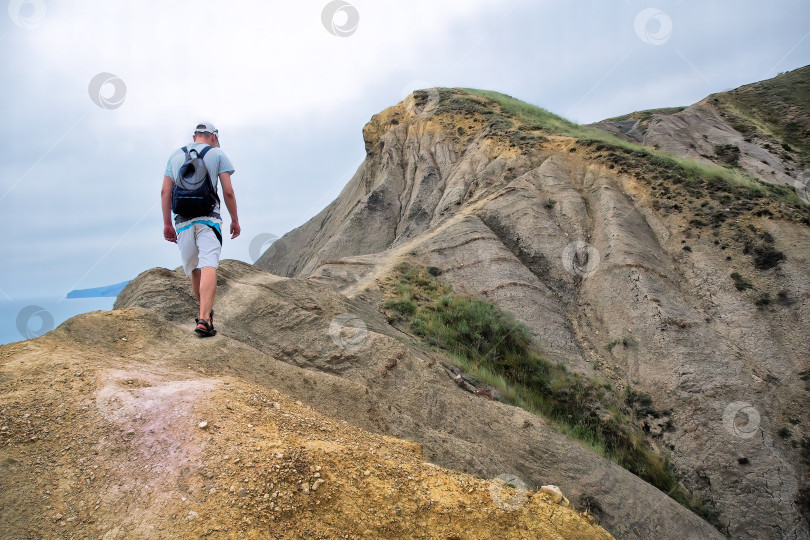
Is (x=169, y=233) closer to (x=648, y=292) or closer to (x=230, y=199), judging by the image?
(x=230, y=199)

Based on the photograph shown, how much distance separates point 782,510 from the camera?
7852mm

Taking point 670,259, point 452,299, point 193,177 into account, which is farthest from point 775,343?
point 193,177

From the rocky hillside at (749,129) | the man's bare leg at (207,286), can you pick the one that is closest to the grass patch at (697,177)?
the rocky hillside at (749,129)

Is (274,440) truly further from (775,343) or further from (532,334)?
(775,343)

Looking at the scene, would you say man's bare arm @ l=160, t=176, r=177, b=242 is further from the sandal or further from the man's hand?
the sandal

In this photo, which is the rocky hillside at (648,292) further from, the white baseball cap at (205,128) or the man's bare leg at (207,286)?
the white baseball cap at (205,128)

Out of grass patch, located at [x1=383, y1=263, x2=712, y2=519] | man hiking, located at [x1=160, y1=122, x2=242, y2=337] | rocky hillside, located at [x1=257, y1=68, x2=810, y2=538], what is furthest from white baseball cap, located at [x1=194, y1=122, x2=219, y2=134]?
grass patch, located at [x1=383, y1=263, x2=712, y2=519]

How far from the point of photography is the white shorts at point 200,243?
16.0 ft

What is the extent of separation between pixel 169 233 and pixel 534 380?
23.8ft

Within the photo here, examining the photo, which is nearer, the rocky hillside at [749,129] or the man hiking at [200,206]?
the man hiking at [200,206]

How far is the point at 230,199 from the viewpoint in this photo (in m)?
4.83

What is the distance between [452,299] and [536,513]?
27.9 ft

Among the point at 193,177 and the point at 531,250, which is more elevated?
the point at 193,177

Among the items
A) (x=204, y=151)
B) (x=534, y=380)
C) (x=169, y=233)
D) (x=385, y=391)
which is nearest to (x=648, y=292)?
(x=534, y=380)
